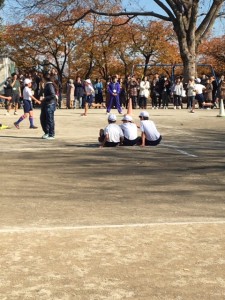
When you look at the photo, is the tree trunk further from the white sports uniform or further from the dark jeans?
the white sports uniform

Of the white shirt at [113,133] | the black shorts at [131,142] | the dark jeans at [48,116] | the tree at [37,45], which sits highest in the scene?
the tree at [37,45]

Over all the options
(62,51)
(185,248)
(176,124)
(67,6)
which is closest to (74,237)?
(185,248)

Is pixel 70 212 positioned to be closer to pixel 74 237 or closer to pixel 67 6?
pixel 74 237

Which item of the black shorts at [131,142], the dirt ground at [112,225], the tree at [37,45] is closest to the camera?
the dirt ground at [112,225]

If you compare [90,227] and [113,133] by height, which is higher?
[113,133]

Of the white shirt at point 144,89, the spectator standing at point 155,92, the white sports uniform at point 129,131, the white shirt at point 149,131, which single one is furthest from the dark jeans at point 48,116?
the spectator standing at point 155,92

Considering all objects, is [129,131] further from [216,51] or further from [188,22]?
[216,51]

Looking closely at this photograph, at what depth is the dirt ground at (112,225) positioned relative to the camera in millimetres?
4152

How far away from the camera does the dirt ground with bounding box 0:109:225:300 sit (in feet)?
13.6

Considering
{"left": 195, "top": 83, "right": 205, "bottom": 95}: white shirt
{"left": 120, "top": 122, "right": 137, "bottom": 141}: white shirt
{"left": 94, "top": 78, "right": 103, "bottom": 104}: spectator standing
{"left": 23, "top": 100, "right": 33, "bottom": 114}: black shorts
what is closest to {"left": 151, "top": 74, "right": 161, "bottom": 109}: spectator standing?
{"left": 195, "top": 83, "right": 205, "bottom": 95}: white shirt

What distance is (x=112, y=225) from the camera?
5.79 meters

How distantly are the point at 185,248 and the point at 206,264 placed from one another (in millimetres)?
438

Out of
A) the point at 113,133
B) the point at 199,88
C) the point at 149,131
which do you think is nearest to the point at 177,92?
the point at 199,88

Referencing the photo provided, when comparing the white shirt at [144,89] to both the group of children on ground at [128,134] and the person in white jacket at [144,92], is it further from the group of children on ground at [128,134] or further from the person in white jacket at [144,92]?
the group of children on ground at [128,134]
